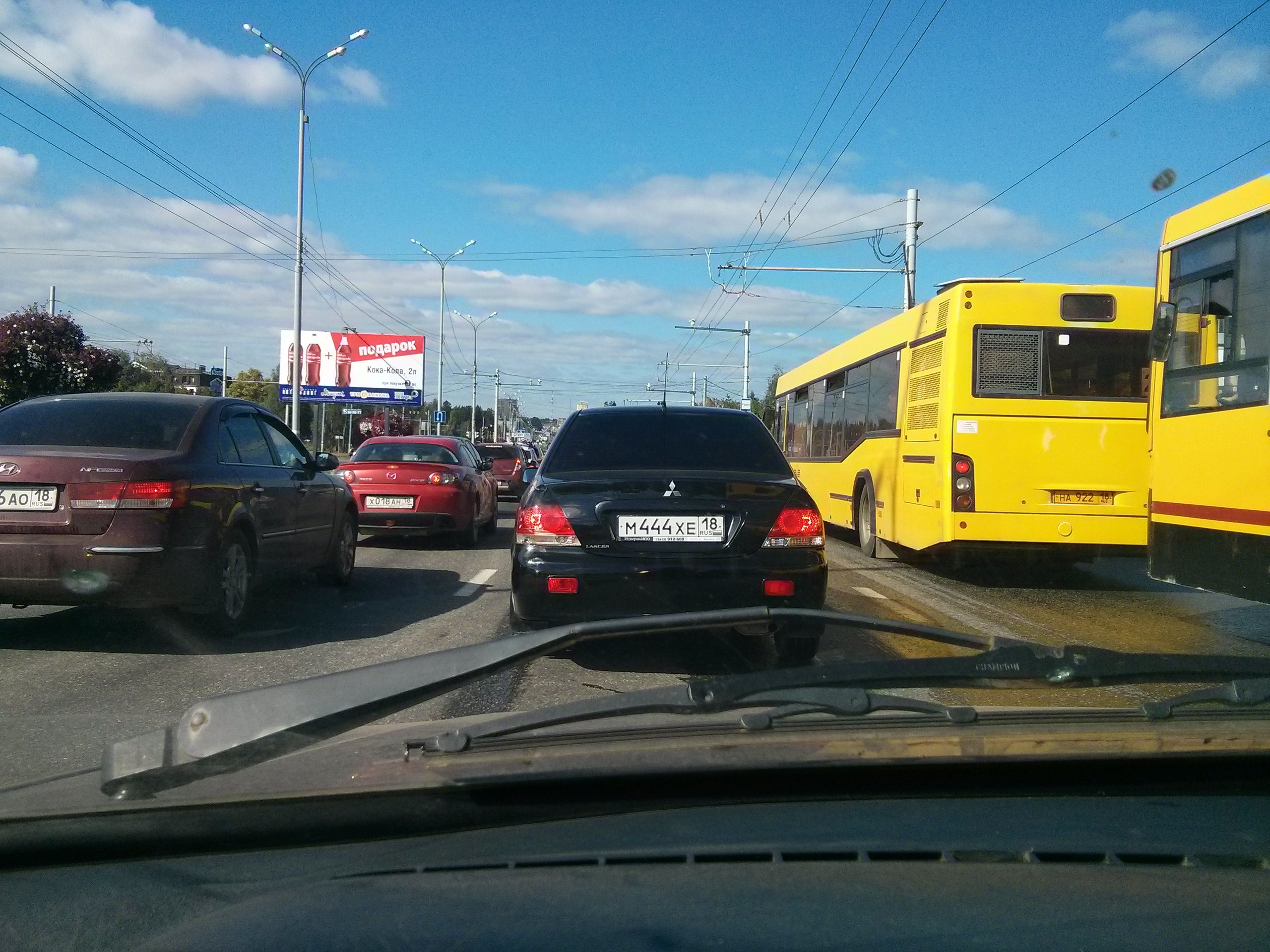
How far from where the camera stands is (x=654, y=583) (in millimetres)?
5652

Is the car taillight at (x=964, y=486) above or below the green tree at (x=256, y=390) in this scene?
below

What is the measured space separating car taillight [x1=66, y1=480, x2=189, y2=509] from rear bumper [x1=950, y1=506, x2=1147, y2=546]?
7.18 meters

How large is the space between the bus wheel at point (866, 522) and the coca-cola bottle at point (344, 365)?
4847cm

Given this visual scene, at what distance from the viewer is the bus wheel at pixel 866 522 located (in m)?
14.0

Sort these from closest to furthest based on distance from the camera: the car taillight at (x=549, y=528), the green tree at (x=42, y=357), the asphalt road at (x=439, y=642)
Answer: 1. the asphalt road at (x=439, y=642)
2. the car taillight at (x=549, y=528)
3. the green tree at (x=42, y=357)

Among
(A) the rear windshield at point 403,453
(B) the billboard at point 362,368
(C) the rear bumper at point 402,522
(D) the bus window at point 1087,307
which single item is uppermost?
(B) the billboard at point 362,368

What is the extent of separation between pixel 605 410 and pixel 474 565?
5236 mm

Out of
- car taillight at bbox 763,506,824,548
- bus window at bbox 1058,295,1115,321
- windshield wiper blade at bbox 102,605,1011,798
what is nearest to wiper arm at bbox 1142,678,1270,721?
windshield wiper blade at bbox 102,605,1011,798

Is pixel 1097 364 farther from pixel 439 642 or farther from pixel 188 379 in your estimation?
pixel 188 379

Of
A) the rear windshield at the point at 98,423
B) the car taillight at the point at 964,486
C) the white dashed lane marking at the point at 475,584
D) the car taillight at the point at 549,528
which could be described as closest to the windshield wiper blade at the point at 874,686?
the car taillight at the point at 549,528

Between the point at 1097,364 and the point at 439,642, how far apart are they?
7270mm

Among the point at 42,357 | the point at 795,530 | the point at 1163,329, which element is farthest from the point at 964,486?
the point at 42,357

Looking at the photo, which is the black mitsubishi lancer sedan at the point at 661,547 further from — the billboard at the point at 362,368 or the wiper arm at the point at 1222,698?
the billboard at the point at 362,368

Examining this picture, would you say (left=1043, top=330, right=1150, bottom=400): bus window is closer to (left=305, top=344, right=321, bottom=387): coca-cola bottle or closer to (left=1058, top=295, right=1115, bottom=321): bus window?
(left=1058, top=295, right=1115, bottom=321): bus window
